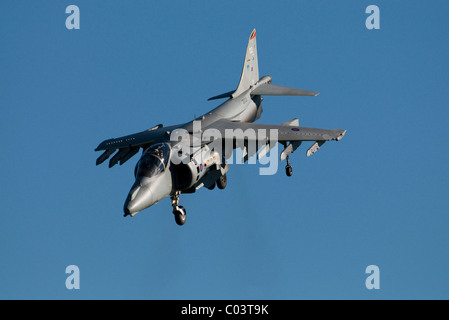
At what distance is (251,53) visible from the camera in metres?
53.4

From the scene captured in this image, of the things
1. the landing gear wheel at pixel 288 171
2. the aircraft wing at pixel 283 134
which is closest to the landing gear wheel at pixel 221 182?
the aircraft wing at pixel 283 134

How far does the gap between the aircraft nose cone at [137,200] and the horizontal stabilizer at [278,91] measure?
1357cm

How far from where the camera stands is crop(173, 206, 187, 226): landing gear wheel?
41.7 m

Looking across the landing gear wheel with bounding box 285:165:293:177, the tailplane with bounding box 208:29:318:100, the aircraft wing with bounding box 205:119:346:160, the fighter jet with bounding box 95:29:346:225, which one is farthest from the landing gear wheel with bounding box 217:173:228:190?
the tailplane with bounding box 208:29:318:100

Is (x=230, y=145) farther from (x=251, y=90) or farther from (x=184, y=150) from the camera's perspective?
(x=251, y=90)

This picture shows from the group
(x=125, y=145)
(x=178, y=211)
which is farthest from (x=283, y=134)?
(x=125, y=145)

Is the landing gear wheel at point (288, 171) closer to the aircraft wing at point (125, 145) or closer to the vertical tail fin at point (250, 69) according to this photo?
the vertical tail fin at point (250, 69)

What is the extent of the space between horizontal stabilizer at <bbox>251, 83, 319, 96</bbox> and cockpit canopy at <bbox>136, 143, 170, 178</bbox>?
1172 cm

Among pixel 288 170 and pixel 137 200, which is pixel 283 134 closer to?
pixel 288 170

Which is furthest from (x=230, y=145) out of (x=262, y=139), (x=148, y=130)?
(x=148, y=130)

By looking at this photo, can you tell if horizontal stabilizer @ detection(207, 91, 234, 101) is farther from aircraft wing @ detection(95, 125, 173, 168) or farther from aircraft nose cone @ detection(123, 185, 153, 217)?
aircraft nose cone @ detection(123, 185, 153, 217)

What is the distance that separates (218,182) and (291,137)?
4.37 m
